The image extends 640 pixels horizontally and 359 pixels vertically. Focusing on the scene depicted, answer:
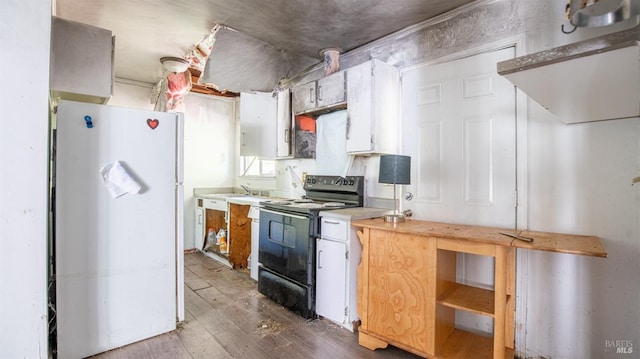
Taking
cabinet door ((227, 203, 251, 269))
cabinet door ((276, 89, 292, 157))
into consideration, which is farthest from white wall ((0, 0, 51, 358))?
cabinet door ((227, 203, 251, 269))

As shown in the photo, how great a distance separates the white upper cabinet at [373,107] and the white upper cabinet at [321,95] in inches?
5.0

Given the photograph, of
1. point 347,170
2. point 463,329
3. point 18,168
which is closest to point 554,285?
point 463,329

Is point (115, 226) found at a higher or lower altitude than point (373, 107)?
lower

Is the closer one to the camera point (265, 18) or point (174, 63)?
point (265, 18)

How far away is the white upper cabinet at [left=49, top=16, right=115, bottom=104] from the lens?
2.21 meters

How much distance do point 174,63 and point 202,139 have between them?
1.54 meters

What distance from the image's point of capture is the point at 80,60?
228 cm

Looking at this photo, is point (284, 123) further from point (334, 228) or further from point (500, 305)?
point (500, 305)

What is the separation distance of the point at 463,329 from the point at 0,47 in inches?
128

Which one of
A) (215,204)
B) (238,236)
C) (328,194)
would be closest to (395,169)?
(328,194)

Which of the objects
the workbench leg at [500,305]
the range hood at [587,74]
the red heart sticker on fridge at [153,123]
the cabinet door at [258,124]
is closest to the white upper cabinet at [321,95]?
the cabinet door at [258,124]

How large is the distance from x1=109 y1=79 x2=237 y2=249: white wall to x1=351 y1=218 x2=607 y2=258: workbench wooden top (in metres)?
3.60

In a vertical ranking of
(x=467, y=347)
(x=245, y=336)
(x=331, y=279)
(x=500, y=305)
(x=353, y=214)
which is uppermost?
(x=353, y=214)

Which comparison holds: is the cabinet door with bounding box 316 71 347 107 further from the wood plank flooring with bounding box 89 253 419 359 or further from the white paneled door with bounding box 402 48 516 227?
the wood plank flooring with bounding box 89 253 419 359
